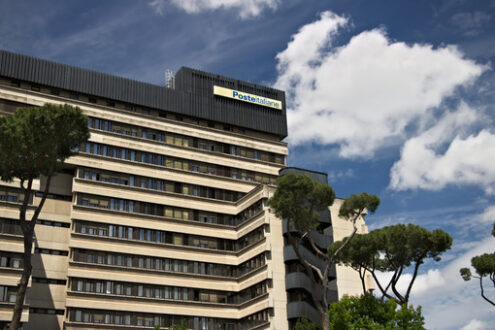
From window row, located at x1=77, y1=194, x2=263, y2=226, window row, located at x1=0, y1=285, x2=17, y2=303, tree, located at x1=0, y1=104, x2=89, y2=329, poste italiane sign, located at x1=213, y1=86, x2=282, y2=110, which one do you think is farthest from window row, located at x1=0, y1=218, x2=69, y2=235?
poste italiane sign, located at x1=213, y1=86, x2=282, y2=110

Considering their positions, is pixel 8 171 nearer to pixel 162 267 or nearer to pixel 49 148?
pixel 49 148

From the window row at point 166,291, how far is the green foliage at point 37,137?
26759mm

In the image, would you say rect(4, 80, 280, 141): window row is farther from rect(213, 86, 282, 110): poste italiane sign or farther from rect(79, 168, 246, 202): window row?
rect(79, 168, 246, 202): window row

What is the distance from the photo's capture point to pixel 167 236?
3398 inches

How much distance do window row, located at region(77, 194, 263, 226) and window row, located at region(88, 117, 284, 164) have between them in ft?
33.3

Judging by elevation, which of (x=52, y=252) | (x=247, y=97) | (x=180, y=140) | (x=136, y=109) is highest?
(x=247, y=97)

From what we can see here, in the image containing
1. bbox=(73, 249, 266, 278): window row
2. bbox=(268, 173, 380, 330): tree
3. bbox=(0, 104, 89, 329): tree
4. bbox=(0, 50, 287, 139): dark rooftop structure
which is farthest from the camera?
bbox=(0, 50, 287, 139): dark rooftop structure

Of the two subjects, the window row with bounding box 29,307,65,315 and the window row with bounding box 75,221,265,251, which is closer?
the window row with bounding box 29,307,65,315

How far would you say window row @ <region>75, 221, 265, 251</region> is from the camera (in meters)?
Result: 81.1

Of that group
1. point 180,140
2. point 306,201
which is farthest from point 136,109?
point 306,201

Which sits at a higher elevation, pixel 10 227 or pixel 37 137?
pixel 37 137

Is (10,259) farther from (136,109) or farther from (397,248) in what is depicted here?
(397,248)

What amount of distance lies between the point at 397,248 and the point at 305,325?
13.8m

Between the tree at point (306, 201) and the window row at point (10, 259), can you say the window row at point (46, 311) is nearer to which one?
the window row at point (10, 259)
